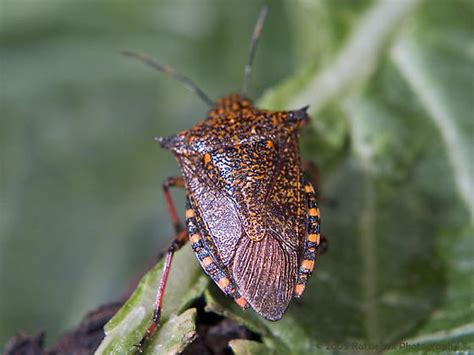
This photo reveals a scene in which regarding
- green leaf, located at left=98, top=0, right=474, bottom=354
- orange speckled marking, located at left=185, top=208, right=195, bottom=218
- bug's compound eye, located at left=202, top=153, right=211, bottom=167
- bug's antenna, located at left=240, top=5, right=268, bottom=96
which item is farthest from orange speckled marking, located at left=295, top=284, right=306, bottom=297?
bug's antenna, located at left=240, top=5, right=268, bottom=96

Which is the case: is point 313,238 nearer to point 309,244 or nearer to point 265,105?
point 309,244

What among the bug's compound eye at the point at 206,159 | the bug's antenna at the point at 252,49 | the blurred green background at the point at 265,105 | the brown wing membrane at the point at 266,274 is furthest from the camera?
the bug's antenna at the point at 252,49

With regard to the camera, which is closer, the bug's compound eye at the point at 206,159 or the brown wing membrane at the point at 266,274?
the brown wing membrane at the point at 266,274

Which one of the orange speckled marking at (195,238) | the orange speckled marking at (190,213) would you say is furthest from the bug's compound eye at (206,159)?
the orange speckled marking at (195,238)

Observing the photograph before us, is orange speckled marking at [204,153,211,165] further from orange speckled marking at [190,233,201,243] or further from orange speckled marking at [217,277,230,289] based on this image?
orange speckled marking at [217,277,230,289]

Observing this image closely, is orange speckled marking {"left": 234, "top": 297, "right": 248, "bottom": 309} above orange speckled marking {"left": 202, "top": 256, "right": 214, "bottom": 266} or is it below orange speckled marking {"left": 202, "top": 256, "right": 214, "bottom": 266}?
below

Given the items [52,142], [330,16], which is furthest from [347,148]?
[52,142]

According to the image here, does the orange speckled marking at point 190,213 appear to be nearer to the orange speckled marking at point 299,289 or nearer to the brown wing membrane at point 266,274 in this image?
the brown wing membrane at point 266,274
